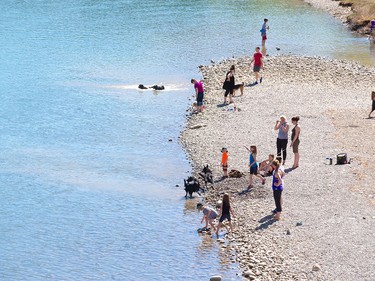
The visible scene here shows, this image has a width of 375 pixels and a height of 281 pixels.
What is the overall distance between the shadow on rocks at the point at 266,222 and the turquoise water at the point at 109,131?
1584 mm

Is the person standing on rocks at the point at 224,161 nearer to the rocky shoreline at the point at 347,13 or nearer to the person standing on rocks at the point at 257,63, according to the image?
the person standing on rocks at the point at 257,63

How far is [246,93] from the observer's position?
41.6 metres

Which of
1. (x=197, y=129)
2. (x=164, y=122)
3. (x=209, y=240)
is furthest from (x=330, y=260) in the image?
(x=164, y=122)

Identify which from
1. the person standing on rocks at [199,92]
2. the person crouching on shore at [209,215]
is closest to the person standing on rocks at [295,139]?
the person crouching on shore at [209,215]

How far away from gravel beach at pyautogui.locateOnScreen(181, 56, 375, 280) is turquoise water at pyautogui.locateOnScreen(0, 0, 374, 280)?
47.3 inches

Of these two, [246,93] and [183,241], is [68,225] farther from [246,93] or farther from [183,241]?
[246,93]

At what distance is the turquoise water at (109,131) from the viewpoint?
81.5 feet

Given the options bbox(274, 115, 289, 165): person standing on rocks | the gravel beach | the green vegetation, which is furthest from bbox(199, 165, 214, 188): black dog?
the green vegetation

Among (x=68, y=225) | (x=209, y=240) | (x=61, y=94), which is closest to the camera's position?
(x=209, y=240)

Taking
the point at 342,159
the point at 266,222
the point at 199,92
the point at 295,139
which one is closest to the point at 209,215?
the point at 266,222

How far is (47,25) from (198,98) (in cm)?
3476

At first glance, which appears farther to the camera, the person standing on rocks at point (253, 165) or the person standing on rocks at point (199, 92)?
the person standing on rocks at point (199, 92)

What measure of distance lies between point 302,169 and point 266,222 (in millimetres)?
4505

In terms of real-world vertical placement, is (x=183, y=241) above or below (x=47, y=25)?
below
